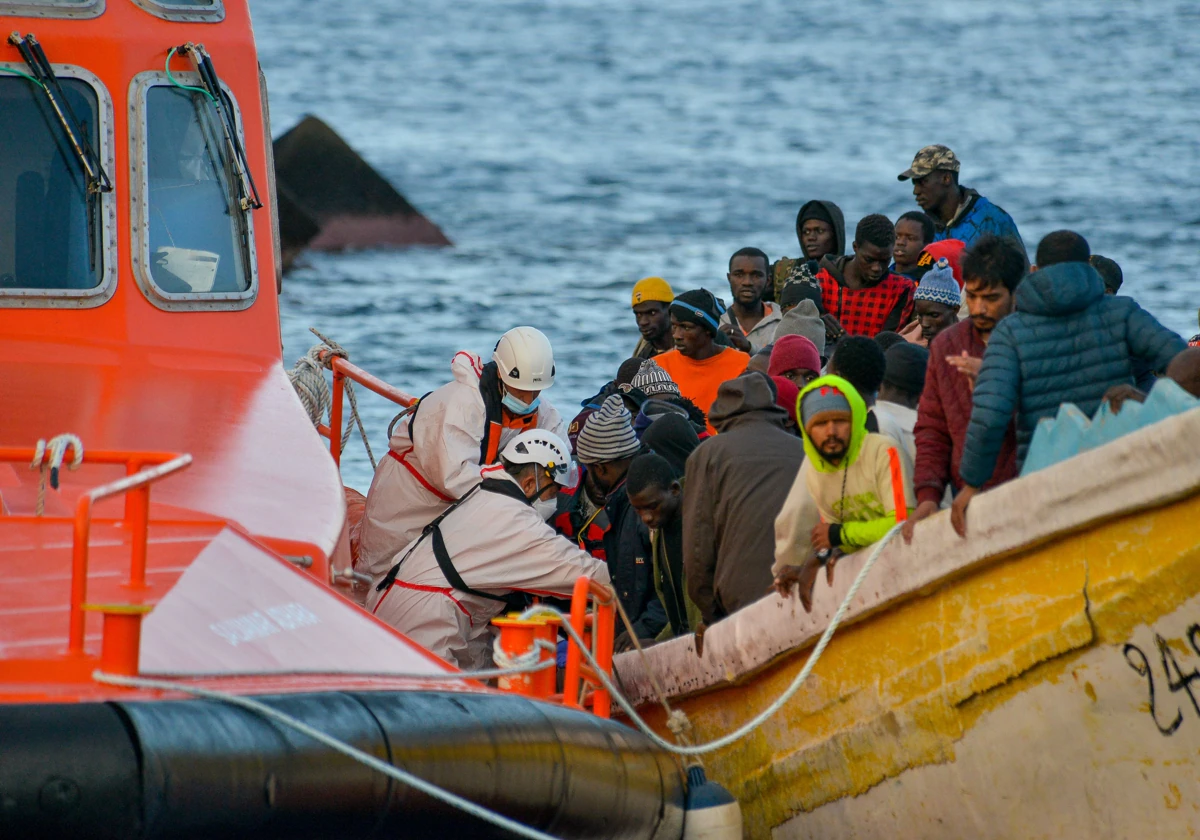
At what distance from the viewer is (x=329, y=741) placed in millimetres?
4137

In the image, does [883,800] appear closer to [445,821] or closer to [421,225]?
[445,821]

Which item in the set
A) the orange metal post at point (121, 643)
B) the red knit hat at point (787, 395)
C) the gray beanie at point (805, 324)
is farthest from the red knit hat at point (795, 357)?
the orange metal post at point (121, 643)

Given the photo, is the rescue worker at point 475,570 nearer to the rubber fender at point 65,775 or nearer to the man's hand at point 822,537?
the man's hand at point 822,537

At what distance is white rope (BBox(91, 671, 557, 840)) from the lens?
12.9 feet

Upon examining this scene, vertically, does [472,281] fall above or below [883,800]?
below

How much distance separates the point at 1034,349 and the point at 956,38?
2514 inches

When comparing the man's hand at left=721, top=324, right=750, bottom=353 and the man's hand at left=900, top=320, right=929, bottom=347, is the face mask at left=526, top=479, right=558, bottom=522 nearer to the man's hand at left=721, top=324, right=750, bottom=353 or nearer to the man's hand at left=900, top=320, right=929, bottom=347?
the man's hand at left=900, top=320, right=929, bottom=347

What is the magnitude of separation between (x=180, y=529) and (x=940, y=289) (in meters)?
3.32

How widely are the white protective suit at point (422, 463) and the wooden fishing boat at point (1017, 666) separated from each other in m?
1.68

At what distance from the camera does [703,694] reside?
607 centimetres

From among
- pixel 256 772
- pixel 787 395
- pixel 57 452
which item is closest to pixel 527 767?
pixel 256 772

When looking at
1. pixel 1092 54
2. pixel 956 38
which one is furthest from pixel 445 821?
pixel 956 38

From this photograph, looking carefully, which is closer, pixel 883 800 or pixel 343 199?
pixel 883 800

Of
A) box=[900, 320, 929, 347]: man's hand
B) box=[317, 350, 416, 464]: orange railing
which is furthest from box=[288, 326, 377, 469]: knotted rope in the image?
box=[900, 320, 929, 347]: man's hand
